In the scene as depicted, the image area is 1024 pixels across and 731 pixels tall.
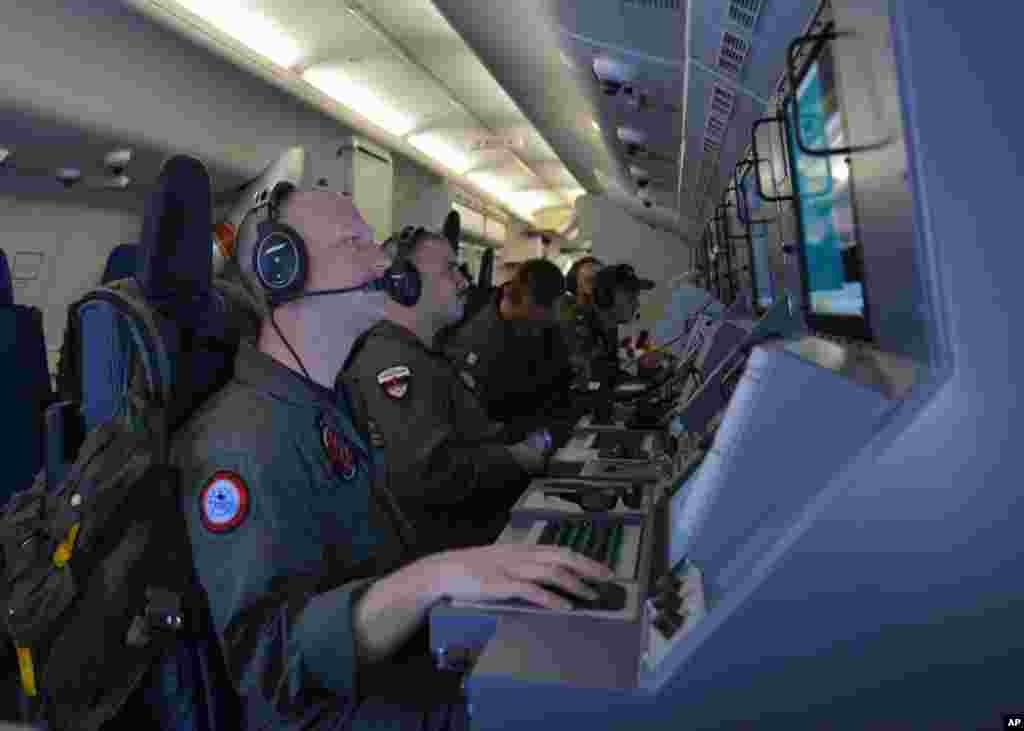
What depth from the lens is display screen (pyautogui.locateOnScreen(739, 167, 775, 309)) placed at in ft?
9.61

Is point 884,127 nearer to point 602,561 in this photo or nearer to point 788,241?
point 602,561

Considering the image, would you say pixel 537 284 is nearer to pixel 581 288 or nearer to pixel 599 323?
pixel 599 323

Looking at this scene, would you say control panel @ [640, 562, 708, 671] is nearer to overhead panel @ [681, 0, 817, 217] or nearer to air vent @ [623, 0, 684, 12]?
overhead panel @ [681, 0, 817, 217]

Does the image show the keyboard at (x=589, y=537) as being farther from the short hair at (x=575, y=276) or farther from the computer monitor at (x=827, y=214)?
the short hair at (x=575, y=276)

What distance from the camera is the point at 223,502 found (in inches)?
50.6

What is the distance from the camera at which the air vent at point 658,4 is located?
3.27 m

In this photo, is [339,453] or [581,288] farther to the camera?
[581,288]

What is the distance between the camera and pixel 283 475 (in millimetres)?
1370

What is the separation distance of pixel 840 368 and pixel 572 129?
7435 millimetres

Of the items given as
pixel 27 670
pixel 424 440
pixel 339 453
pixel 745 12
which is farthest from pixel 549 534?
pixel 745 12

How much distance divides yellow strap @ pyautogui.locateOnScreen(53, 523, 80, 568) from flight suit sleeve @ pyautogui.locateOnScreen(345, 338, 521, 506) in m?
1.39

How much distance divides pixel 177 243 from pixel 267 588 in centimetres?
68

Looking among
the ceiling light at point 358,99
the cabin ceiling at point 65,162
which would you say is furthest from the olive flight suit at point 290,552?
the ceiling light at point 358,99

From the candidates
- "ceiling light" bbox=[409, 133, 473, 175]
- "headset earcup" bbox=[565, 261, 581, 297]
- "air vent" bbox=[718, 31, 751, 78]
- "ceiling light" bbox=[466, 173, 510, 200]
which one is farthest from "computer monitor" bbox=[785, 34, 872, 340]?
"ceiling light" bbox=[466, 173, 510, 200]
